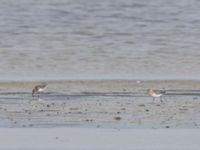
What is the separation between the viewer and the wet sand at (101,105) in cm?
1385

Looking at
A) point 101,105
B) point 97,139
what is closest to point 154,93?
point 101,105

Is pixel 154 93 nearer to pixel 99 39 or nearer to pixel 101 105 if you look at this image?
pixel 101 105

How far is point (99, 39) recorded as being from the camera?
85.3 feet

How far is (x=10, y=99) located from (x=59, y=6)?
1900cm

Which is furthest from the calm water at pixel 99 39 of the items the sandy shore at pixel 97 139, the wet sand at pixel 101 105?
the sandy shore at pixel 97 139

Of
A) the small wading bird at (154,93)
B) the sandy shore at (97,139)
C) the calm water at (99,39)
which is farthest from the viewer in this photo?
the calm water at (99,39)

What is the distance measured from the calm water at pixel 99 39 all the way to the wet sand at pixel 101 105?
151 centimetres

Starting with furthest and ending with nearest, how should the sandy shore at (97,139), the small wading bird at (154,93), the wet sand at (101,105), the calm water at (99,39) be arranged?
the calm water at (99,39) < the small wading bird at (154,93) < the wet sand at (101,105) < the sandy shore at (97,139)

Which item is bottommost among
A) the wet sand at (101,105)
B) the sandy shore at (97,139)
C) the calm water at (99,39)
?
the sandy shore at (97,139)

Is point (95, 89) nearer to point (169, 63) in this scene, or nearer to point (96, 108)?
point (96, 108)

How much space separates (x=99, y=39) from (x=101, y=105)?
10.7 metres

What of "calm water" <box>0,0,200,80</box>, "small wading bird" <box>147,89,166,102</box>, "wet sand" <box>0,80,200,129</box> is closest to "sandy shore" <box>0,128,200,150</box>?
"wet sand" <box>0,80,200,129</box>

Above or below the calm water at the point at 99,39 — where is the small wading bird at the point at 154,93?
below

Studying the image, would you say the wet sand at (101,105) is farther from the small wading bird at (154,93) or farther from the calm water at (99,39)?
the calm water at (99,39)
